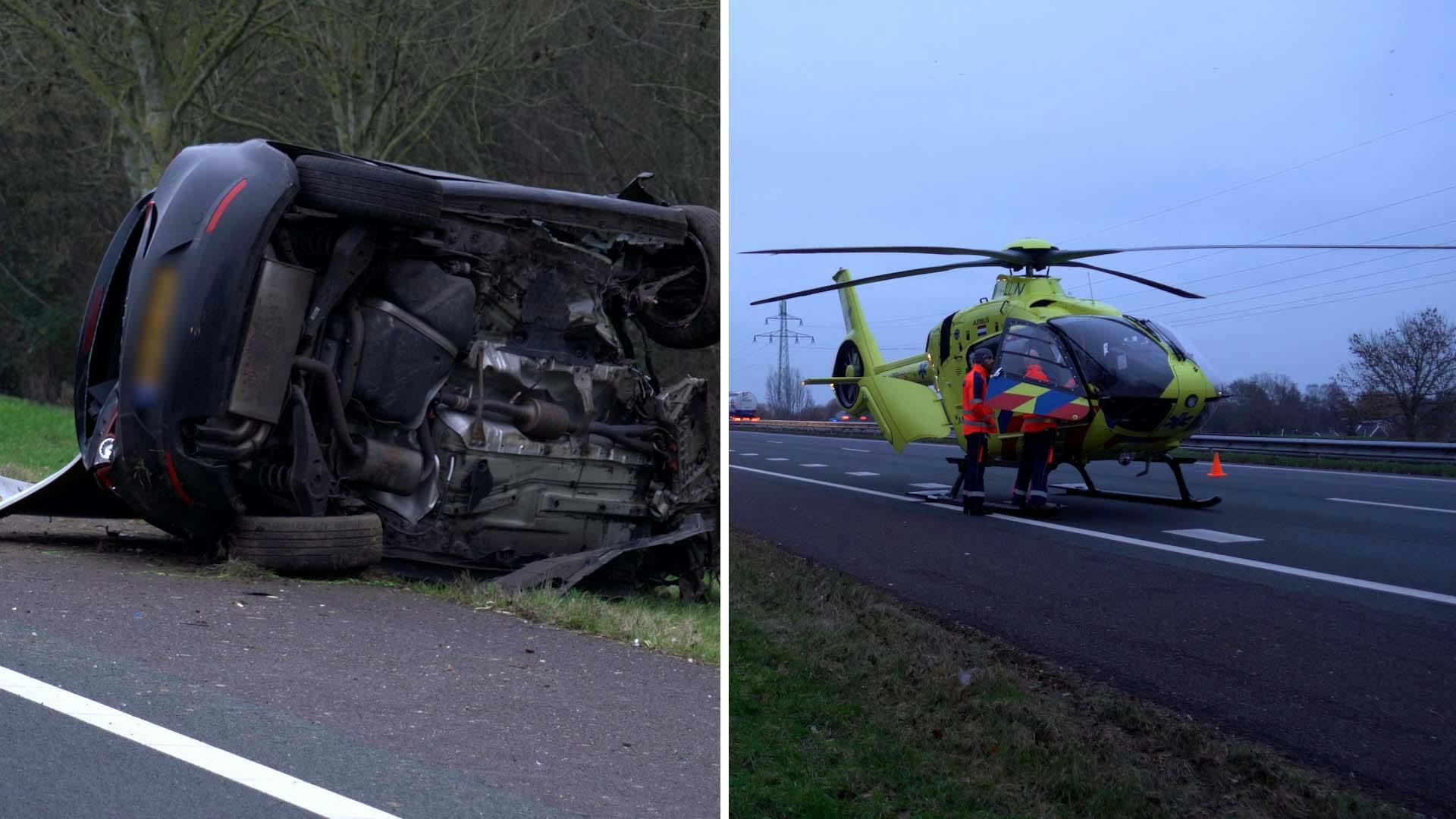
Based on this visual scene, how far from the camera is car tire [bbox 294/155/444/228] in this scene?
6527mm

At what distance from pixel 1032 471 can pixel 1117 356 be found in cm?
241

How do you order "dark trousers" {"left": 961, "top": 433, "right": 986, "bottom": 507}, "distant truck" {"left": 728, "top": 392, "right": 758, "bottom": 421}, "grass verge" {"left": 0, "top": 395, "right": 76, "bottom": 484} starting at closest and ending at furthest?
"distant truck" {"left": 728, "top": 392, "right": 758, "bottom": 421} < "dark trousers" {"left": 961, "top": 433, "right": 986, "bottom": 507} < "grass verge" {"left": 0, "top": 395, "right": 76, "bottom": 484}

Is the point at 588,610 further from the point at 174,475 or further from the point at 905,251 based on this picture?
the point at 905,251

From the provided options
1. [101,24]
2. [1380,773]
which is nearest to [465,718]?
[1380,773]

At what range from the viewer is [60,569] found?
684 centimetres

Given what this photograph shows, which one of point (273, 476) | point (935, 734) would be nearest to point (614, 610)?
point (273, 476)

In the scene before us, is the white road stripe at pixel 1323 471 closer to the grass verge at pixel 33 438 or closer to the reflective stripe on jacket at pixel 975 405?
the reflective stripe on jacket at pixel 975 405

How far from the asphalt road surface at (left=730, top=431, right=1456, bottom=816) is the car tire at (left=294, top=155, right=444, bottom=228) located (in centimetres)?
434

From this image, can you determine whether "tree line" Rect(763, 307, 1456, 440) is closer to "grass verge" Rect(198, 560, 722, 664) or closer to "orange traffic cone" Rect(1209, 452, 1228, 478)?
"orange traffic cone" Rect(1209, 452, 1228, 478)

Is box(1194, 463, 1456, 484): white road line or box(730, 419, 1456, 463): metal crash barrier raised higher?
box(730, 419, 1456, 463): metal crash barrier

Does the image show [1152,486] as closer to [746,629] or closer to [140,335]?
[746,629]

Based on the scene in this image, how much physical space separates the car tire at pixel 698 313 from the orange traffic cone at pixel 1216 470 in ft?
16.2

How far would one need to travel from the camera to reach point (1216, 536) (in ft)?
6.74

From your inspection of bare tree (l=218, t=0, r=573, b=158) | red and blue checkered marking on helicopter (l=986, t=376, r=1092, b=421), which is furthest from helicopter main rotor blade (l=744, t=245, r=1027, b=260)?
bare tree (l=218, t=0, r=573, b=158)
